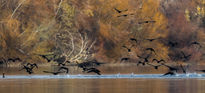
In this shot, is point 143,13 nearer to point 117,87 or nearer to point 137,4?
point 137,4

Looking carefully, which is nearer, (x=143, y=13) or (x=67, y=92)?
(x=67, y=92)

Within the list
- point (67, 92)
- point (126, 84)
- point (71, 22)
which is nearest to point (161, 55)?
point (71, 22)

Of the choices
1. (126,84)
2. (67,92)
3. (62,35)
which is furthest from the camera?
(62,35)

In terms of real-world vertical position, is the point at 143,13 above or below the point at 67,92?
above

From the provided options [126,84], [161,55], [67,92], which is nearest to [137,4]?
[161,55]

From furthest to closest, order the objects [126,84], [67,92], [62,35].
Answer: [62,35] < [126,84] < [67,92]

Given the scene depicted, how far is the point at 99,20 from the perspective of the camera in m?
54.0

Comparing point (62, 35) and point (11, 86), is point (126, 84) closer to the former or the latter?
point (11, 86)

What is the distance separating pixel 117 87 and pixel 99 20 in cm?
2713

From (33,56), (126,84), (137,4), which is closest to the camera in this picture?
(126,84)

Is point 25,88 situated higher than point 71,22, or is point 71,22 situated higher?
point 71,22

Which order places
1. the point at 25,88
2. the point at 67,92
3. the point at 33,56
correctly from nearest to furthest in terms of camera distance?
the point at 67,92 < the point at 25,88 < the point at 33,56

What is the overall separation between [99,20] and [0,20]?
9314mm

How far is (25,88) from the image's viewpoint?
27.0 meters
